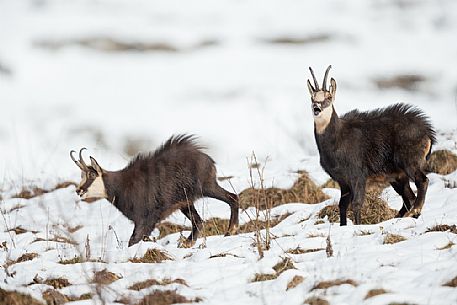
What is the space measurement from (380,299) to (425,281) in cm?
Answer: 49

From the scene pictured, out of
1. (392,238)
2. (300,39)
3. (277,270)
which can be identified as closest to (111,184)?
(277,270)

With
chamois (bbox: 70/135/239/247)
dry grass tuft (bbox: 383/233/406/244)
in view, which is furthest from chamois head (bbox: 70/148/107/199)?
dry grass tuft (bbox: 383/233/406/244)

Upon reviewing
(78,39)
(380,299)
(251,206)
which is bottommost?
(380,299)

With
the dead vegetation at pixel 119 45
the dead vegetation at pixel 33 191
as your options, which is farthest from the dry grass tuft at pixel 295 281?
the dead vegetation at pixel 119 45

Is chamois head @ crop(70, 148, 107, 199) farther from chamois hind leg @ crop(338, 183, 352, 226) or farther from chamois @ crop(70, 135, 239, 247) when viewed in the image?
chamois hind leg @ crop(338, 183, 352, 226)

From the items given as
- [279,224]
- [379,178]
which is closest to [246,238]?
[279,224]

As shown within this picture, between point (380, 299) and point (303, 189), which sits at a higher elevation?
point (303, 189)

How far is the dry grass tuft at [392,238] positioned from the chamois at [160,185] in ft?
9.55

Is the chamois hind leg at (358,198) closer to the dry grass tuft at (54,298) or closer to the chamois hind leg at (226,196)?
the chamois hind leg at (226,196)

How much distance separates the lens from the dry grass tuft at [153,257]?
24.0 feet

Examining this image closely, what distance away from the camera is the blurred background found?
56.8 feet

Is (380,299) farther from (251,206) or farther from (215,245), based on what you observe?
(251,206)

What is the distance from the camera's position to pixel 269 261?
650 cm

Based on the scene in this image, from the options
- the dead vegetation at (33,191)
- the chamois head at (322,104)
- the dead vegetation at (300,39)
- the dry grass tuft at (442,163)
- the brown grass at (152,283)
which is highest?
the dead vegetation at (300,39)
